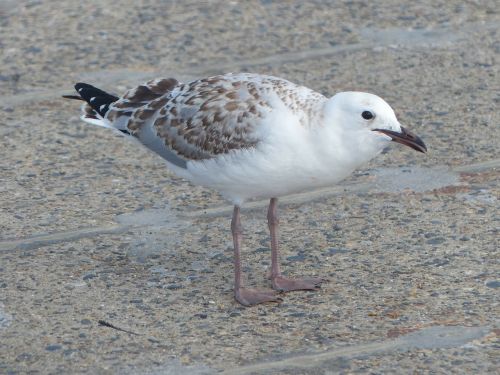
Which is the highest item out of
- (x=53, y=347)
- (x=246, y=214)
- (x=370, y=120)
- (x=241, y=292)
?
(x=370, y=120)

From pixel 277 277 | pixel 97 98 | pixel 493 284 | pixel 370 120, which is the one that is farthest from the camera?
pixel 97 98

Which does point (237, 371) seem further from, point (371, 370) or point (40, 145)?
point (40, 145)

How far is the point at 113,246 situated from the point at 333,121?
1.55 metres

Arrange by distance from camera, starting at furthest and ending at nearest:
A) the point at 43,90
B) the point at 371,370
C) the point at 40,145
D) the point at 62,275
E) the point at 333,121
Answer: the point at 43,90 < the point at 40,145 < the point at 62,275 < the point at 333,121 < the point at 371,370

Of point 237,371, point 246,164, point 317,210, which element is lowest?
point 237,371

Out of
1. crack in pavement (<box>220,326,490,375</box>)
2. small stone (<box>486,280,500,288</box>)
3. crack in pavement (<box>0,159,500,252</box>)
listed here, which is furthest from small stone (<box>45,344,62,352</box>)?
small stone (<box>486,280,500,288</box>)

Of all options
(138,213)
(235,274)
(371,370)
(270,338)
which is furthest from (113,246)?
(371,370)

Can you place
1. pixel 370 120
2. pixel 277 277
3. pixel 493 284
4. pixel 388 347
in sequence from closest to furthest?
1. pixel 388 347
2. pixel 370 120
3. pixel 493 284
4. pixel 277 277

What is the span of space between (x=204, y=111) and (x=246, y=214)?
3.11 feet

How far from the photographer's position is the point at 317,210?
20.9 feet

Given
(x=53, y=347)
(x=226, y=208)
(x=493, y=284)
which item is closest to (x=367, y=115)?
(x=493, y=284)

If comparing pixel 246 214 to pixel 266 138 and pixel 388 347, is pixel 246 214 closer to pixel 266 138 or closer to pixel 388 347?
pixel 266 138

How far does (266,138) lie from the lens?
17.2ft

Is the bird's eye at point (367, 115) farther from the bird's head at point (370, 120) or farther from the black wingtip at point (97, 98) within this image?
the black wingtip at point (97, 98)
